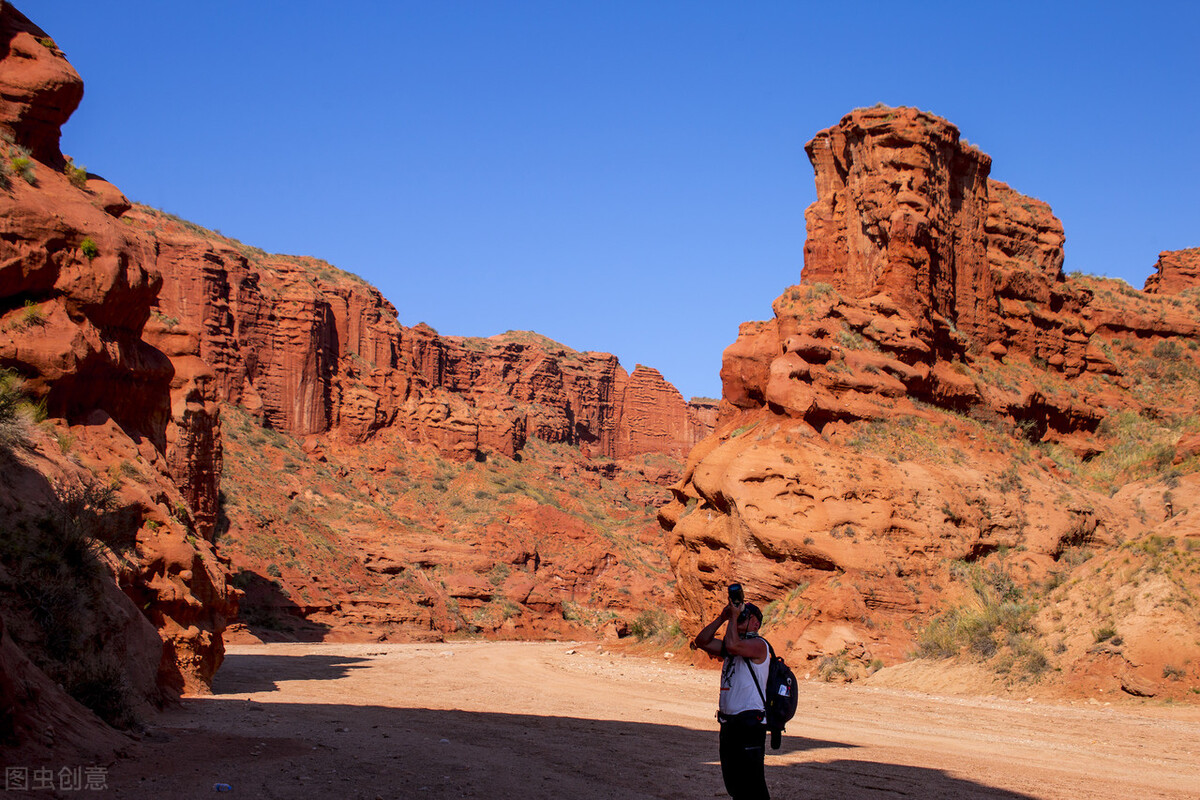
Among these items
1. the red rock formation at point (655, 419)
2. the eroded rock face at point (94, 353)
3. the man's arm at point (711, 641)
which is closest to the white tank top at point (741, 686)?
the man's arm at point (711, 641)

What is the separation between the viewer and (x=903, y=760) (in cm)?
→ 1023

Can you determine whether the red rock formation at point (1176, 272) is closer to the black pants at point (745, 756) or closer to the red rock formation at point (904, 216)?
the red rock formation at point (904, 216)

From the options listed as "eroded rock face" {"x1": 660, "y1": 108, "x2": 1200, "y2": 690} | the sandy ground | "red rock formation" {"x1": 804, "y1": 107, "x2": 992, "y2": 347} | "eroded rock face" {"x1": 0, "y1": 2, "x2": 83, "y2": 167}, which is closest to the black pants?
the sandy ground

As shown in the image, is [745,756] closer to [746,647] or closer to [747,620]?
[746,647]

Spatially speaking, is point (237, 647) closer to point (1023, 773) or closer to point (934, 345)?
point (934, 345)

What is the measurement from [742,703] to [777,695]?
9.9 inches

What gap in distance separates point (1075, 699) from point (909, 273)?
1718cm

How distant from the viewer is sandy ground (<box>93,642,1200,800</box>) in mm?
7777

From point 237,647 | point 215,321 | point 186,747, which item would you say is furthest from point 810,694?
point 215,321

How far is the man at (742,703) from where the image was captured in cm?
627

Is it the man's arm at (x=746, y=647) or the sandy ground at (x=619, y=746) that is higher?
the man's arm at (x=746, y=647)

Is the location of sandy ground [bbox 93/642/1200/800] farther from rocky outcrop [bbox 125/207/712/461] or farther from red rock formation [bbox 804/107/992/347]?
rocky outcrop [bbox 125/207/712/461]

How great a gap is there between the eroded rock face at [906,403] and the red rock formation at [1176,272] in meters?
10.4

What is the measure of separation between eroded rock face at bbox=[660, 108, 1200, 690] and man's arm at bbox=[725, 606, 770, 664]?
16.1 meters
